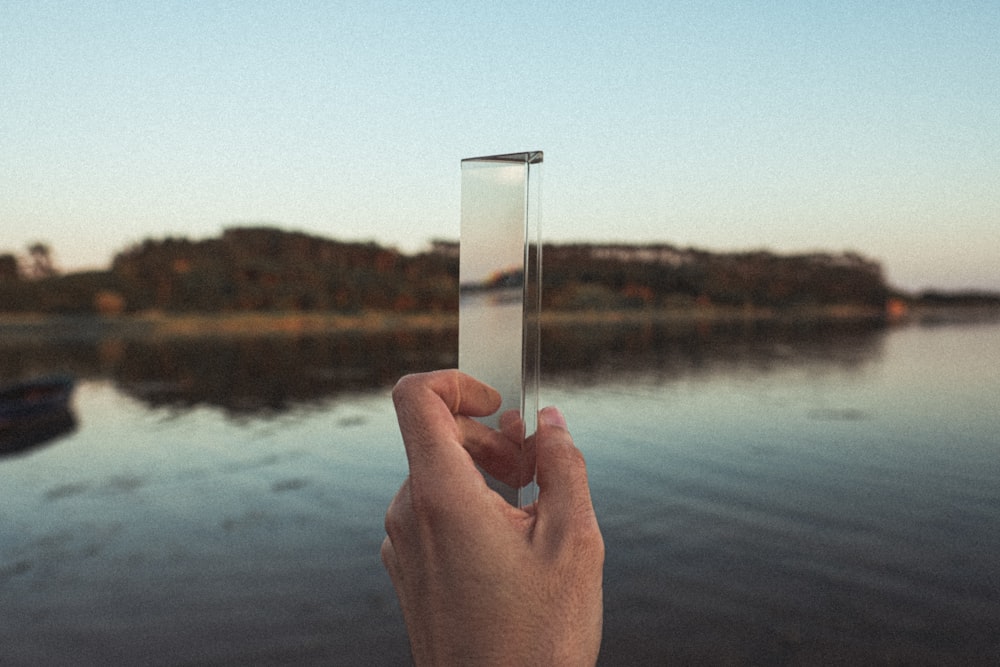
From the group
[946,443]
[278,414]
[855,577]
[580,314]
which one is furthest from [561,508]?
[580,314]

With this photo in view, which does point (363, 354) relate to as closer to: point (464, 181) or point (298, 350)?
point (298, 350)

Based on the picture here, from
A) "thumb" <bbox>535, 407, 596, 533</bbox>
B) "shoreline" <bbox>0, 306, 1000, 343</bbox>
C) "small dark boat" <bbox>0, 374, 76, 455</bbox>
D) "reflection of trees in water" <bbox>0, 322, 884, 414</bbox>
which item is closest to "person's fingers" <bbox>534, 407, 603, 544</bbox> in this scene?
"thumb" <bbox>535, 407, 596, 533</bbox>

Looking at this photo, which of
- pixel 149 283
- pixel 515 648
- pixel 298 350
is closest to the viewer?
pixel 515 648

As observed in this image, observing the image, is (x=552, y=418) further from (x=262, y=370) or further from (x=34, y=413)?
(x=262, y=370)

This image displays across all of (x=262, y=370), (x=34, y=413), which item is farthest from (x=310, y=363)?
(x=34, y=413)

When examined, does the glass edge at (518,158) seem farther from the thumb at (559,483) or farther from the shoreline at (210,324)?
the shoreline at (210,324)

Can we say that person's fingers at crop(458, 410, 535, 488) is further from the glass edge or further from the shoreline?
the shoreline

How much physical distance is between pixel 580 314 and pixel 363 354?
9588cm

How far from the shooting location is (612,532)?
16.2m

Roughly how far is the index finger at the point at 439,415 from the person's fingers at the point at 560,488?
0.39ft

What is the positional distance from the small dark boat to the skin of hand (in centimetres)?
3048

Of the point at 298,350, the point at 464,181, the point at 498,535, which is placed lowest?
the point at 298,350

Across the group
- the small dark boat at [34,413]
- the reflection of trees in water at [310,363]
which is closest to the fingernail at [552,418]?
the small dark boat at [34,413]

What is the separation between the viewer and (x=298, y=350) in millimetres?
79250
